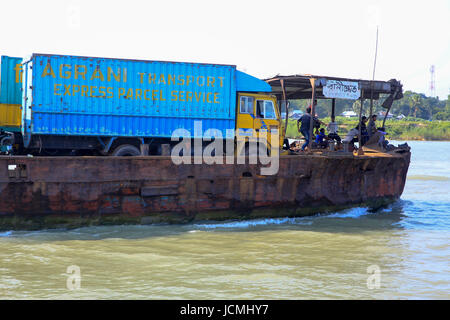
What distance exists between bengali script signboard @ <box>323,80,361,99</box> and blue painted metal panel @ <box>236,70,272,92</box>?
1.69m

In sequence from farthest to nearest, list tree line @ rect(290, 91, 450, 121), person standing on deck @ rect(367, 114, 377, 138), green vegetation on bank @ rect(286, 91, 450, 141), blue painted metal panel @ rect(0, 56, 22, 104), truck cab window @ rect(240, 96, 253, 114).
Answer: tree line @ rect(290, 91, 450, 121)
green vegetation on bank @ rect(286, 91, 450, 141)
person standing on deck @ rect(367, 114, 377, 138)
truck cab window @ rect(240, 96, 253, 114)
blue painted metal panel @ rect(0, 56, 22, 104)

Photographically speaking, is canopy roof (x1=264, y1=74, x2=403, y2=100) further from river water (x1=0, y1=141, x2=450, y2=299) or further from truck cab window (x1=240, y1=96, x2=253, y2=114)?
river water (x1=0, y1=141, x2=450, y2=299)

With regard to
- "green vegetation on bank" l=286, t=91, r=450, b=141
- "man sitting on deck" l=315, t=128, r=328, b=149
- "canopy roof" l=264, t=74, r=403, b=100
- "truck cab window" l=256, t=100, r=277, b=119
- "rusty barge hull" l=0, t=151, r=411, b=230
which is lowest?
"rusty barge hull" l=0, t=151, r=411, b=230

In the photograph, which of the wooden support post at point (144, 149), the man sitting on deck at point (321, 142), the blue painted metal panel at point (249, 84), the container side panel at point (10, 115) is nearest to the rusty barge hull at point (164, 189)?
the wooden support post at point (144, 149)

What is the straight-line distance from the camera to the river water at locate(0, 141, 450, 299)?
→ 25.6 ft

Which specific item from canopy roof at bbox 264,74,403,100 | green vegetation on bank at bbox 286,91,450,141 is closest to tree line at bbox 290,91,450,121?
green vegetation on bank at bbox 286,91,450,141

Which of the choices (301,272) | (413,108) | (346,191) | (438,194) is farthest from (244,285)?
(413,108)

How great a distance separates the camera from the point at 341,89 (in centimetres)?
1364

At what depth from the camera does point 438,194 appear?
68.3ft

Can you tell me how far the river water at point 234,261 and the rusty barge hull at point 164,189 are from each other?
33 centimetres

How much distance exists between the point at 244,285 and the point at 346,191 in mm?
6700

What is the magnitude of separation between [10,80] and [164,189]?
5775 mm

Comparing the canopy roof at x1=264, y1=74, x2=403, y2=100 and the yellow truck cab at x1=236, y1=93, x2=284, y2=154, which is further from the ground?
the canopy roof at x1=264, y1=74, x2=403, y2=100
